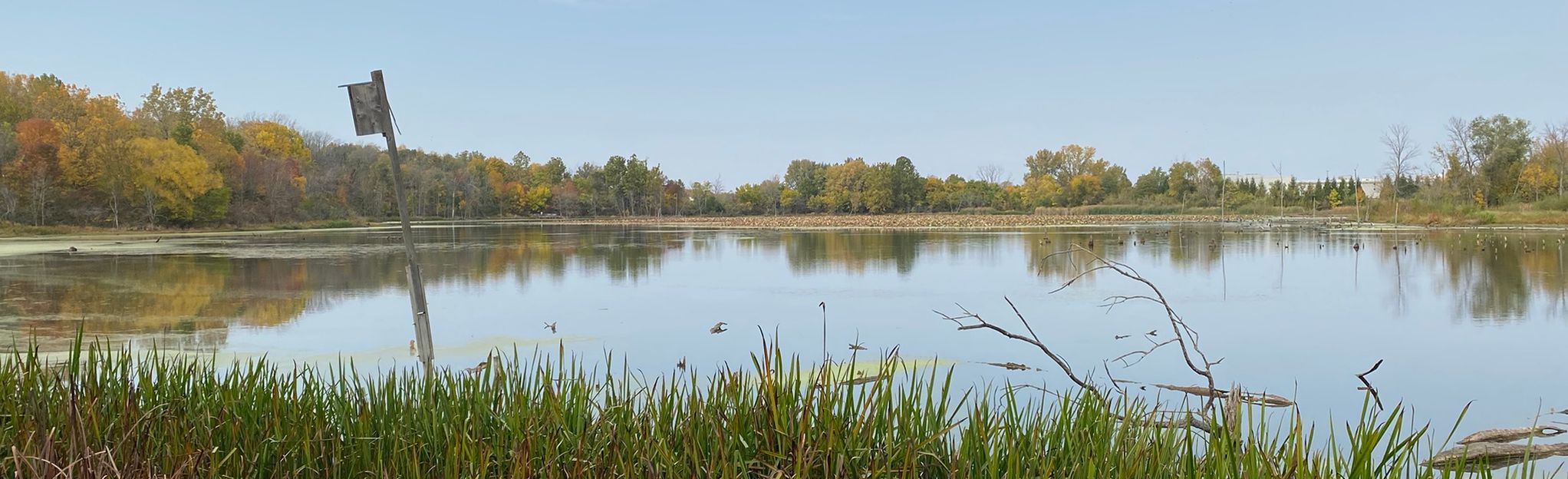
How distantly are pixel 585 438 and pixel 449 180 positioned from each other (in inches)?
2824

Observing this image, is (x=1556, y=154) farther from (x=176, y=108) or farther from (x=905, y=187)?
(x=176, y=108)

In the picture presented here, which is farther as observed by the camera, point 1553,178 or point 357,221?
point 357,221

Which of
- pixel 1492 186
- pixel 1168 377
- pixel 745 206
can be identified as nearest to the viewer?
pixel 1168 377

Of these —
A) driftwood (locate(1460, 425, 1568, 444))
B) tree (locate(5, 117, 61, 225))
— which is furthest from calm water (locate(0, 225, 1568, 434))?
tree (locate(5, 117, 61, 225))

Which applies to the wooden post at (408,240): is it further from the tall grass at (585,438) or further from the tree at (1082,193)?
the tree at (1082,193)

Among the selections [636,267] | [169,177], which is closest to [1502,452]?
[636,267]

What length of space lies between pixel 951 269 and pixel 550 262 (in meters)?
7.54

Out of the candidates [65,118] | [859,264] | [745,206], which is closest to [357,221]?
[65,118]

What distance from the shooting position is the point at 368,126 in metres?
5.19

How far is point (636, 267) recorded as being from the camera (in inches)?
714

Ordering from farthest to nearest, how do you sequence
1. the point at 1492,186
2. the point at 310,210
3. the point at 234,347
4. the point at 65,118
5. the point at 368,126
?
1. the point at 310,210
2. the point at 1492,186
3. the point at 65,118
4. the point at 234,347
5. the point at 368,126

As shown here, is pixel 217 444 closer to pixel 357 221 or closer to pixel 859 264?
pixel 859 264

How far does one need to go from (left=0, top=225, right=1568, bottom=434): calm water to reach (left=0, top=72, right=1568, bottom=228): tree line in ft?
69.0

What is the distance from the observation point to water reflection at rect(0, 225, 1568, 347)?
36.0 feet
